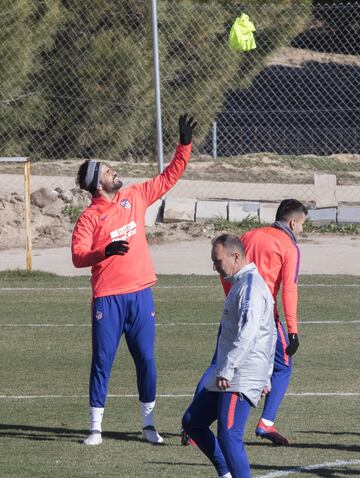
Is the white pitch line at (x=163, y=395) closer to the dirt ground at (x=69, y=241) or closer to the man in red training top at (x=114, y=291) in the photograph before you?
the man in red training top at (x=114, y=291)

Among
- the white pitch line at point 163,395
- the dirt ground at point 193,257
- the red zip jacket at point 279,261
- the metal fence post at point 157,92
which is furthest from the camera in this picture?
the metal fence post at point 157,92

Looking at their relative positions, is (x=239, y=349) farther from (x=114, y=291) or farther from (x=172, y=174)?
(x=172, y=174)

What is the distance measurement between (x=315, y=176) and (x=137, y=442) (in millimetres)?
12537

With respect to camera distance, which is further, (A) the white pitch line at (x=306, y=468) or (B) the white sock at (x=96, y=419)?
(B) the white sock at (x=96, y=419)

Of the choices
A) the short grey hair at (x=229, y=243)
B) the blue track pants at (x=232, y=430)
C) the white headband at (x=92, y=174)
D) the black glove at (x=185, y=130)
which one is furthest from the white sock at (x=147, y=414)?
the short grey hair at (x=229, y=243)

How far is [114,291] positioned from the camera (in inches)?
354

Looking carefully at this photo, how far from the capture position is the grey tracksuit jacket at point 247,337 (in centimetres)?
692

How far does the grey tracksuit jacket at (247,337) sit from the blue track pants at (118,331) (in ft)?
6.41

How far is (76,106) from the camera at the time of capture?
23.3m

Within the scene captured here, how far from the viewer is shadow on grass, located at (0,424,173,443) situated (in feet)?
30.4

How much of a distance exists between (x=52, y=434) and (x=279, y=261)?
2.11m

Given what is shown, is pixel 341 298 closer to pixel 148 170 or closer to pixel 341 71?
pixel 148 170

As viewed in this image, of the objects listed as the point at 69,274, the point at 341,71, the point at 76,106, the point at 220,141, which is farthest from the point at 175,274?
the point at 341,71

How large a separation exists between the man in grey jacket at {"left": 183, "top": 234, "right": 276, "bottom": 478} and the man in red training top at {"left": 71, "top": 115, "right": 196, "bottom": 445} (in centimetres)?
194
